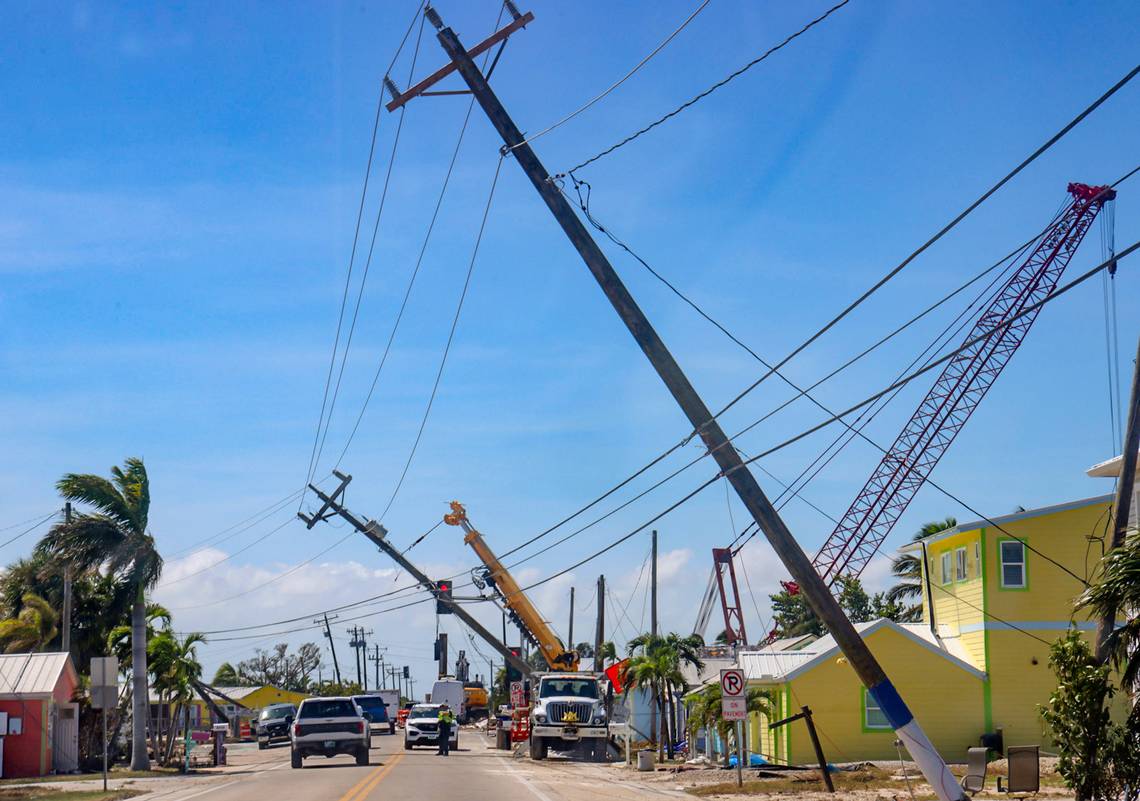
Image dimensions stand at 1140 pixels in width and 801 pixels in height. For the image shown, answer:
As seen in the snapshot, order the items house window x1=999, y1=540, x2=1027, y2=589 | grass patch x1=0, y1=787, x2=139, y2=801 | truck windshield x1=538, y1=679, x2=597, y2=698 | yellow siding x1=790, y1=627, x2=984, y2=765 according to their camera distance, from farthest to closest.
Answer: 1. truck windshield x1=538, y1=679, x2=597, y2=698
2. yellow siding x1=790, y1=627, x2=984, y2=765
3. house window x1=999, y1=540, x2=1027, y2=589
4. grass patch x1=0, y1=787, x2=139, y2=801

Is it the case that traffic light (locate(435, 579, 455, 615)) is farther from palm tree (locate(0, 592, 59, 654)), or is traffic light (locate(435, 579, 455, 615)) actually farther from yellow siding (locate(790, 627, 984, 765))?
yellow siding (locate(790, 627, 984, 765))

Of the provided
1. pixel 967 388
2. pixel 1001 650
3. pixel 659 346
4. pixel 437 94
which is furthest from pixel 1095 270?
pixel 967 388

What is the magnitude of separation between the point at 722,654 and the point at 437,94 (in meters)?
47.6

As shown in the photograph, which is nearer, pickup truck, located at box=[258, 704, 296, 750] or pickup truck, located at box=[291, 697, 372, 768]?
pickup truck, located at box=[291, 697, 372, 768]

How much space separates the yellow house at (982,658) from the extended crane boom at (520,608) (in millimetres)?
17223

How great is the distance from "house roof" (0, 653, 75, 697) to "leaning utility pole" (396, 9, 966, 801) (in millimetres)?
23554

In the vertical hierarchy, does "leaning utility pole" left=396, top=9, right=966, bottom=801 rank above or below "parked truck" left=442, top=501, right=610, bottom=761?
above

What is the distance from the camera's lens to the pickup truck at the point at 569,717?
40.4 metres

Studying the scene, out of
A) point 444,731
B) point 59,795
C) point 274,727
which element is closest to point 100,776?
point 59,795

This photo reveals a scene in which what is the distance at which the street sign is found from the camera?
25203 millimetres

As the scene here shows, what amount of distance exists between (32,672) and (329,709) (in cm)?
938

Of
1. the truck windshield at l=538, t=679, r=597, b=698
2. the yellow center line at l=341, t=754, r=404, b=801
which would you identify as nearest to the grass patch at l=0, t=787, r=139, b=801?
the yellow center line at l=341, t=754, r=404, b=801

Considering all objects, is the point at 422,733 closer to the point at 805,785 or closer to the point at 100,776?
the point at 100,776

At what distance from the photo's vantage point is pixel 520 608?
2050 inches
